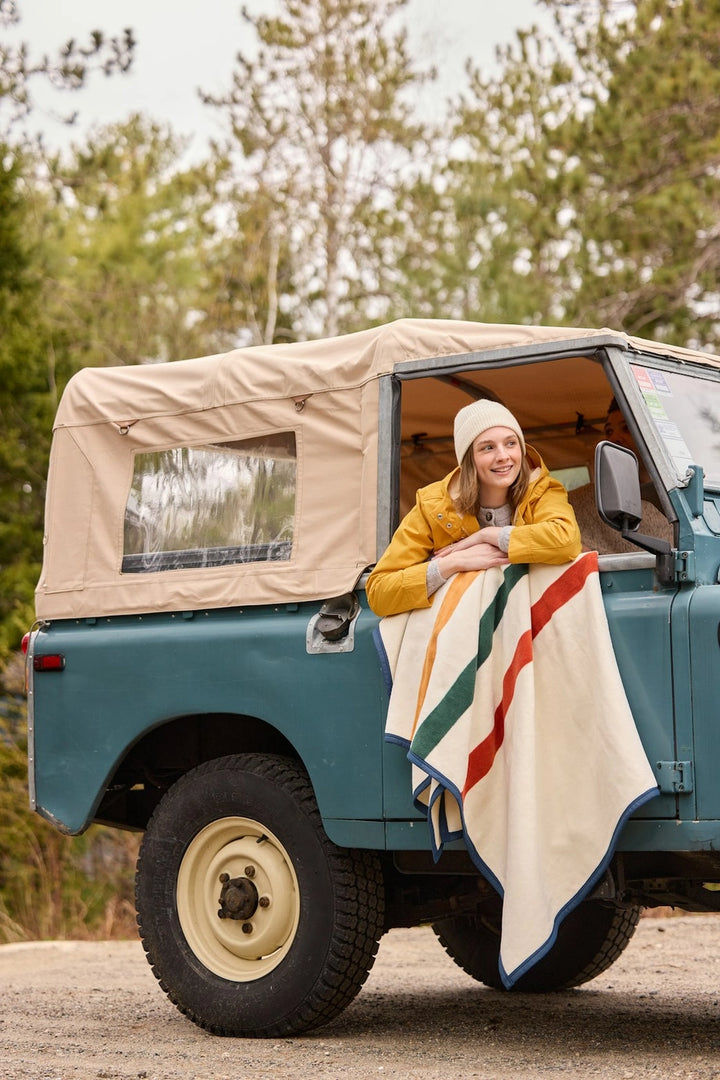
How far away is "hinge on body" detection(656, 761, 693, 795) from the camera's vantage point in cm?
497

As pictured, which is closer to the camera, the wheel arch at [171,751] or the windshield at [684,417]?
the windshield at [684,417]

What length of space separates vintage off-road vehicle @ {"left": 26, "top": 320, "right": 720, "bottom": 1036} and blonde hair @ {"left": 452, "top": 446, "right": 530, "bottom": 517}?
33 centimetres

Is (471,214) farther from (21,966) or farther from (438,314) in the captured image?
(21,966)

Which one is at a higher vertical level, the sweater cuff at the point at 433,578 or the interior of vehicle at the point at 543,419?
the interior of vehicle at the point at 543,419

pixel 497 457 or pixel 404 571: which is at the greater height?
pixel 497 457

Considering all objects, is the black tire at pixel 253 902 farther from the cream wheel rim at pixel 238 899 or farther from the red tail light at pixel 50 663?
the red tail light at pixel 50 663

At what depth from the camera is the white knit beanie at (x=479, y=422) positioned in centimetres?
570

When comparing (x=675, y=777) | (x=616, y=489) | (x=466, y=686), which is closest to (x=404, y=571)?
(x=466, y=686)

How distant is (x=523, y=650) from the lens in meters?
5.25

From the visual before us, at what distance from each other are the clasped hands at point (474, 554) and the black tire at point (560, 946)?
2.02 m

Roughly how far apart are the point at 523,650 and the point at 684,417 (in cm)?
110

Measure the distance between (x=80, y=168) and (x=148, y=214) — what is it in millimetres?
13691

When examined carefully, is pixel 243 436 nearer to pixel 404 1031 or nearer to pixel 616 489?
pixel 616 489

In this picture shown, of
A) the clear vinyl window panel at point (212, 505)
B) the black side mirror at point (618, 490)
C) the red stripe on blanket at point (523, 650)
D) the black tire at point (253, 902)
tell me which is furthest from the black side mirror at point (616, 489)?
the black tire at point (253, 902)
